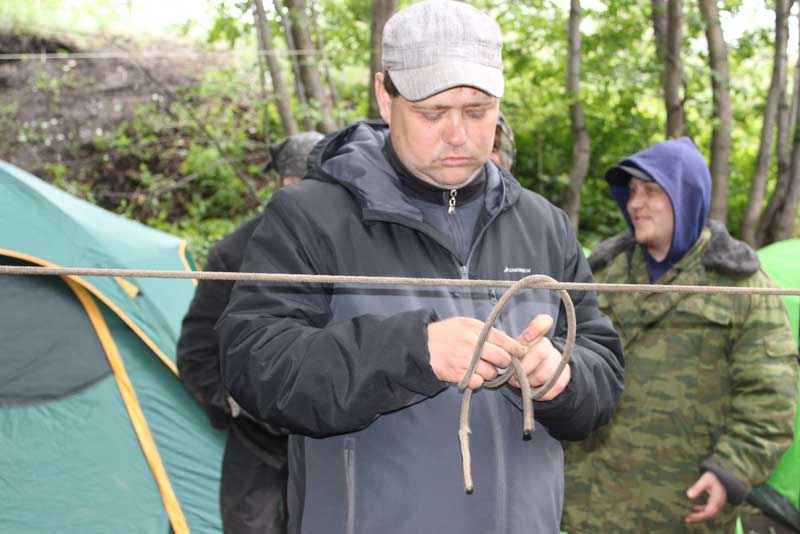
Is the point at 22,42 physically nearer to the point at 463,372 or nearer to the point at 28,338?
the point at 28,338

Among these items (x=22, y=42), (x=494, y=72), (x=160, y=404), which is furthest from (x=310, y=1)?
(x=494, y=72)

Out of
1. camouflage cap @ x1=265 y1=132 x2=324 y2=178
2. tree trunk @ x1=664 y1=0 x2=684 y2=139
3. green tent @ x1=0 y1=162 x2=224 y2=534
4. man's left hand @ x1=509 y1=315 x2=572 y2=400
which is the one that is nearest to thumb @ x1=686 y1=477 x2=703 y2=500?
man's left hand @ x1=509 y1=315 x2=572 y2=400

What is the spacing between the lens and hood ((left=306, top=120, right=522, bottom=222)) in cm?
158

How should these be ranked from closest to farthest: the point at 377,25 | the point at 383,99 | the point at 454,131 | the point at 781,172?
the point at 454,131 < the point at 383,99 < the point at 377,25 < the point at 781,172

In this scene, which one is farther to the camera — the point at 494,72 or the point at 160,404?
the point at 160,404

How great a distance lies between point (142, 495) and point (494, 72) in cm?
273

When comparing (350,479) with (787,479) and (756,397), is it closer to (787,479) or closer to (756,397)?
(756,397)

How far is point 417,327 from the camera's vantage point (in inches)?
54.6

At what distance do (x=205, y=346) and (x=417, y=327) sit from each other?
5.69ft

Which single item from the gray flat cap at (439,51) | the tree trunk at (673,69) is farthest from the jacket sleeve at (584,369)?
the tree trunk at (673,69)

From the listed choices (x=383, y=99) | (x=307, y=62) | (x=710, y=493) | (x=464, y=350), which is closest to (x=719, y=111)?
(x=307, y=62)

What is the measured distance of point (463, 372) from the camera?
4.42 feet

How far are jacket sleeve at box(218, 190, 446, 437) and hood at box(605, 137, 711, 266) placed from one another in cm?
166

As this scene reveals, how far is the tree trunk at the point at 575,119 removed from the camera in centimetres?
715
